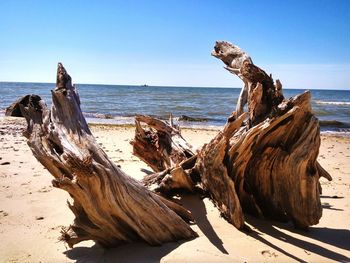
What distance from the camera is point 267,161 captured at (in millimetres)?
3986

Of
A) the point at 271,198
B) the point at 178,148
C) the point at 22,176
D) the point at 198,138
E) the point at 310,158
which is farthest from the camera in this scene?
the point at 198,138

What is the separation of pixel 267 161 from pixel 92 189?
2.07 meters

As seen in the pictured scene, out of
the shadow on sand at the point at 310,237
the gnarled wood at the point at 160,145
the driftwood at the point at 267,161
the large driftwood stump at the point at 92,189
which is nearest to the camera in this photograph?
the large driftwood stump at the point at 92,189

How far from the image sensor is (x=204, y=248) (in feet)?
11.1

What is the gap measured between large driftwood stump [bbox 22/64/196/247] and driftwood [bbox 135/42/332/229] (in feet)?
2.32

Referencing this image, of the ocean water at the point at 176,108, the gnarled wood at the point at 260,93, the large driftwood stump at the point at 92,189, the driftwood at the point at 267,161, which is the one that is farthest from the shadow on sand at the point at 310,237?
the ocean water at the point at 176,108

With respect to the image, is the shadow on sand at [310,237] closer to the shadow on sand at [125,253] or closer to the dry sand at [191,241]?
the dry sand at [191,241]

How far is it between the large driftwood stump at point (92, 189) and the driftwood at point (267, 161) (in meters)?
0.71

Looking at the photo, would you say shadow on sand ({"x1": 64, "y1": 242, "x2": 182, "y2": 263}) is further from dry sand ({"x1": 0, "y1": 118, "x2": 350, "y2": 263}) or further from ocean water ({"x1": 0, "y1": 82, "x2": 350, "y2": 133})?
ocean water ({"x1": 0, "y1": 82, "x2": 350, "y2": 133})

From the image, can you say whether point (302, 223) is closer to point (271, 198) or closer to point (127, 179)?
point (271, 198)

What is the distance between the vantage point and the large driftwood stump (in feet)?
10.3

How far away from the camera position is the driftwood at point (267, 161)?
3.74 meters

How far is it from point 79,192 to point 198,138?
9873 mm

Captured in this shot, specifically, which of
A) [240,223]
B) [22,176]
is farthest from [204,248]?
[22,176]
